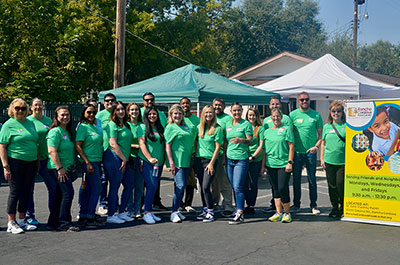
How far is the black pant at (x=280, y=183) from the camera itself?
7.16 m

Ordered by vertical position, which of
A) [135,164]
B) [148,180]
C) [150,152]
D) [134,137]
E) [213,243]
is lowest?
[213,243]

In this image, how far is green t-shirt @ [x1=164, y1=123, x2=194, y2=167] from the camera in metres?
7.16

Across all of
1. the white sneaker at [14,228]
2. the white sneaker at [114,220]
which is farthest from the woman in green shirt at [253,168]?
the white sneaker at [14,228]

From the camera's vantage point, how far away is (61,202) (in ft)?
21.6

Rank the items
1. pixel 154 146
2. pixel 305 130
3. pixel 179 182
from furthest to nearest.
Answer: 1. pixel 305 130
2. pixel 179 182
3. pixel 154 146

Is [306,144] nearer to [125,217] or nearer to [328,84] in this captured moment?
[125,217]

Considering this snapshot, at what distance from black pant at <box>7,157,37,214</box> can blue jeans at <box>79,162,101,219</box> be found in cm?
72

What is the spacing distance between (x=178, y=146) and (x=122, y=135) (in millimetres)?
841

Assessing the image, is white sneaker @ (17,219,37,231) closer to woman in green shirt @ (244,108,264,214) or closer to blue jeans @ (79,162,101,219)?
blue jeans @ (79,162,101,219)

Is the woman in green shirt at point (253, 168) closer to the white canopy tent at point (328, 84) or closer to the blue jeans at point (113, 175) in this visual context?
the blue jeans at point (113, 175)

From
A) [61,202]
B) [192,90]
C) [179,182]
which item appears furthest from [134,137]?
[192,90]

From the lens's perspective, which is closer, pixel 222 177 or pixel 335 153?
pixel 335 153

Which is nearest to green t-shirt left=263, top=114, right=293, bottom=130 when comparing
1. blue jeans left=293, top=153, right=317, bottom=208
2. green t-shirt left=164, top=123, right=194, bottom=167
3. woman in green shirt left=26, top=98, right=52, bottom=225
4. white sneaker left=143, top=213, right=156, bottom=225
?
blue jeans left=293, top=153, right=317, bottom=208

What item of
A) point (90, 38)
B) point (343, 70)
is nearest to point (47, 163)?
point (343, 70)
